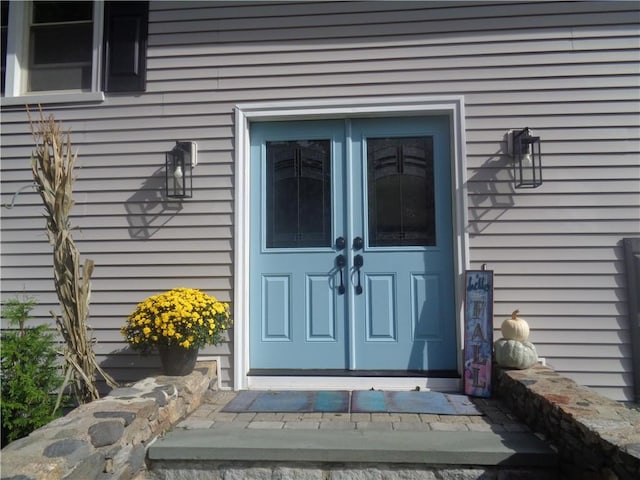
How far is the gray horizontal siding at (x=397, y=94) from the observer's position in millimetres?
3359

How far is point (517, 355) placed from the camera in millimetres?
3059

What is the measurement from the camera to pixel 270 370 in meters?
3.52

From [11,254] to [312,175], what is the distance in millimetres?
2446

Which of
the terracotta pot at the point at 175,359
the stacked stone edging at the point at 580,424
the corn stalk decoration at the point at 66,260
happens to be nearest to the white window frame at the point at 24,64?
the corn stalk decoration at the point at 66,260

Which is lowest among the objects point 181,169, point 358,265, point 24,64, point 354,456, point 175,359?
point 354,456

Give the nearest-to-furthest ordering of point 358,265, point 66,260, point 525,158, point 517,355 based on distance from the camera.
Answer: point 66,260
point 517,355
point 525,158
point 358,265

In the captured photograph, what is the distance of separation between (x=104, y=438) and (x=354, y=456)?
115cm

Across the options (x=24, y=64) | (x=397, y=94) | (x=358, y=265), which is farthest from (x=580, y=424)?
(x=24, y=64)

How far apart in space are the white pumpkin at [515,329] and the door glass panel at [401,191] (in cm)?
75

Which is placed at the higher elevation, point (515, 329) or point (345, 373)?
point (515, 329)

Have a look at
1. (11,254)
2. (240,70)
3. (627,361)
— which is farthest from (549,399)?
(11,254)

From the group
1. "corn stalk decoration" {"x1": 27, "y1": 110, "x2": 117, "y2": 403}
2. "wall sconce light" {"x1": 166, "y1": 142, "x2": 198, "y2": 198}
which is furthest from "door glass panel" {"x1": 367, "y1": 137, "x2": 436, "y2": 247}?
"corn stalk decoration" {"x1": 27, "y1": 110, "x2": 117, "y2": 403}

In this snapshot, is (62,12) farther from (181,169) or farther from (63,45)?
(181,169)

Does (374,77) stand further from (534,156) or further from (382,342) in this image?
(382,342)
